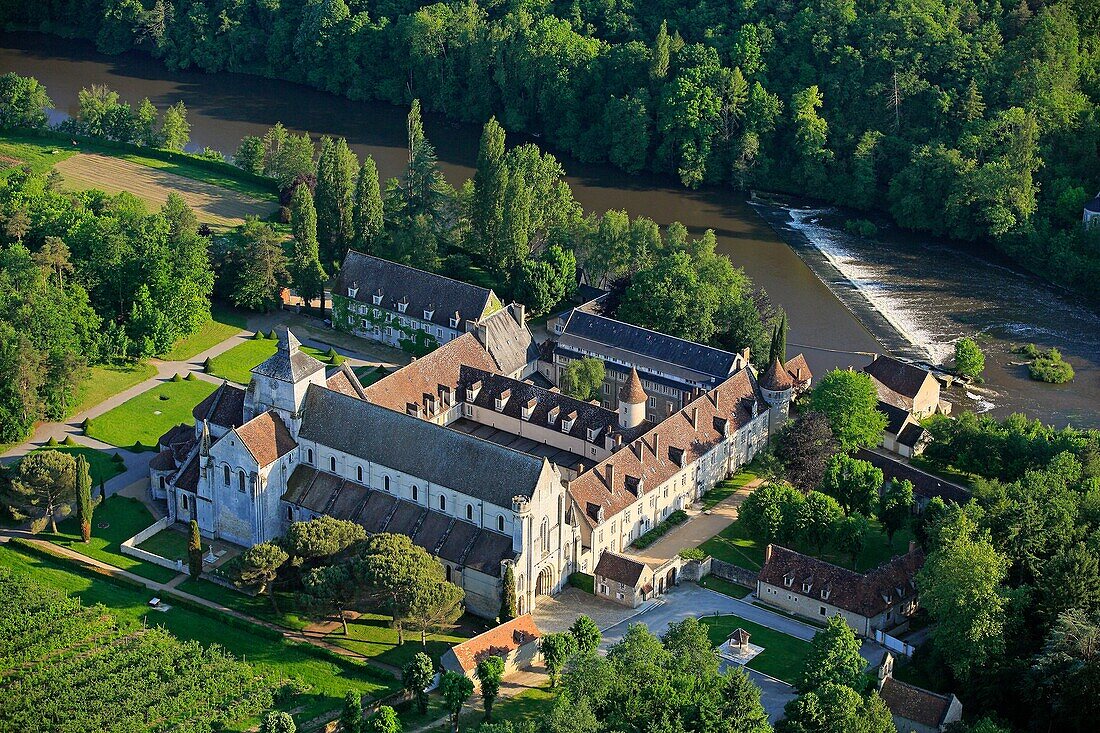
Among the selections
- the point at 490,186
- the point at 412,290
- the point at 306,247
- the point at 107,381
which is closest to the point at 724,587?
the point at 412,290

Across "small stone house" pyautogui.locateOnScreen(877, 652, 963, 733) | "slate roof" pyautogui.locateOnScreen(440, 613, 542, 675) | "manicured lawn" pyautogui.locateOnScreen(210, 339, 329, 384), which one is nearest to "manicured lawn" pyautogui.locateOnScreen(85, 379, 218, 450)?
"manicured lawn" pyautogui.locateOnScreen(210, 339, 329, 384)

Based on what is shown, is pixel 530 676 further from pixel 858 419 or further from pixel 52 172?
pixel 52 172

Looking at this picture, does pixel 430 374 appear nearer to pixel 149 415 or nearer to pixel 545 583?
pixel 149 415

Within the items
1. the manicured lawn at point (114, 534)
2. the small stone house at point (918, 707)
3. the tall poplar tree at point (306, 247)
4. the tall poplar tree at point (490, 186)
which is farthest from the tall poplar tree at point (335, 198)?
the small stone house at point (918, 707)

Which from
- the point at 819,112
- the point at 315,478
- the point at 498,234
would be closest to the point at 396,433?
the point at 315,478

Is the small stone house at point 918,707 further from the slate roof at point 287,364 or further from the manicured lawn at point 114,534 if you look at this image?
the manicured lawn at point 114,534

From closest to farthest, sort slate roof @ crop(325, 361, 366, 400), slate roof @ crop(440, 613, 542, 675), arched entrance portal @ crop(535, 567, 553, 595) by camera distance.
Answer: slate roof @ crop(440, 613, 542, 675)
arched entrance portal @ crop(535, 567, 553, 595)
slate roof @ crop(325, 361, 366, 400)

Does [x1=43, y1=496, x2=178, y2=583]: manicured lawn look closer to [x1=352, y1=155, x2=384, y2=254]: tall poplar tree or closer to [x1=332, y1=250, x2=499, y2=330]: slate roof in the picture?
[x1=332, y1=250, x2=499, y2=330]: slate roof
